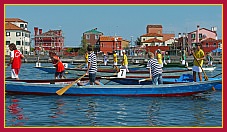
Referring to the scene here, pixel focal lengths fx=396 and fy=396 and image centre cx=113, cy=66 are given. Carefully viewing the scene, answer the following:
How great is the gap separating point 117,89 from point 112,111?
8.78 feet

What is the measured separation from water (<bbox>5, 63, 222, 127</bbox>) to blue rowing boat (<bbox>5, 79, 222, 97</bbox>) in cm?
25

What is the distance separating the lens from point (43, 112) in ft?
32.7

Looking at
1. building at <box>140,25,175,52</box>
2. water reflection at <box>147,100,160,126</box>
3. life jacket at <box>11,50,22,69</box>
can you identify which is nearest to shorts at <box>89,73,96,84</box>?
water reflection at <box>147,100,160,126</box>

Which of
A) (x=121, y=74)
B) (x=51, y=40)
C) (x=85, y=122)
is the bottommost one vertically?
(x=85, y=122)

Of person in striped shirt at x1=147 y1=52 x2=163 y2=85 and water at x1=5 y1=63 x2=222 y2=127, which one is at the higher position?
person in striped shirt at x1=147 y1=52 x2=163 y2=85

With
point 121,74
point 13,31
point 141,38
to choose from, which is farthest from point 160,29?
point 121,74

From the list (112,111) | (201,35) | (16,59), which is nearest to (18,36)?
(201,35)

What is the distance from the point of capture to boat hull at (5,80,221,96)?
502 inches

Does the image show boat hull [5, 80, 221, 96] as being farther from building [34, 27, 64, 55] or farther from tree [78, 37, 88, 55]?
building [34, 27, 64, 55]

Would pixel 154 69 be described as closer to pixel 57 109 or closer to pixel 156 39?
pixel 57 109

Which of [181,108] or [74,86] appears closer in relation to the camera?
[181,108]

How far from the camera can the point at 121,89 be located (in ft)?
42.1

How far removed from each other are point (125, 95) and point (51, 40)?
2965 inches

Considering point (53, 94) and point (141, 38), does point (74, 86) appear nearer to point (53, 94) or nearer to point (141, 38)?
point (53, 94)
